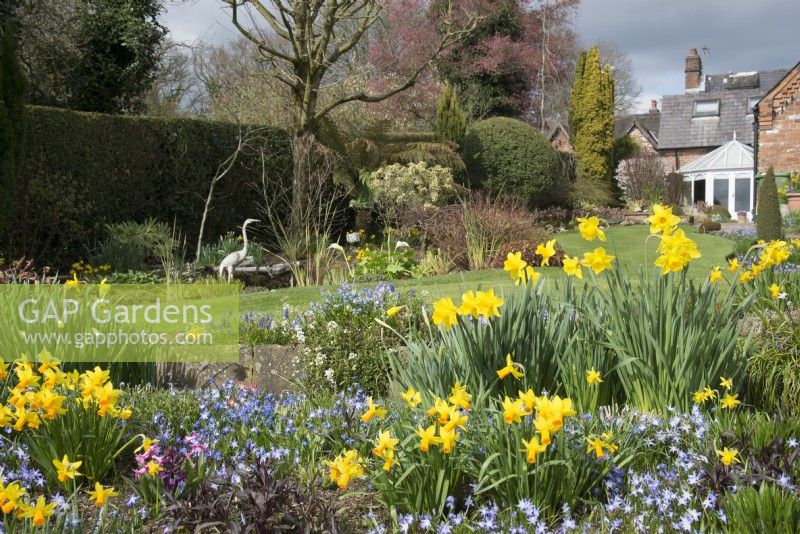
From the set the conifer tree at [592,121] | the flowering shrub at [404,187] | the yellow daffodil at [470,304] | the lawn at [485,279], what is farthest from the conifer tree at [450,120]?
the yellow daffodil at [470,304]

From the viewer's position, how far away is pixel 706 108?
35.1 meters

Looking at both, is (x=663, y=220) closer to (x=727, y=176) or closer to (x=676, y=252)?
(x=676, y=252)

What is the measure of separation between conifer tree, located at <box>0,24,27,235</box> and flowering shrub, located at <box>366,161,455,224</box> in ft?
20.0

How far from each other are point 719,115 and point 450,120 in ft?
71.1

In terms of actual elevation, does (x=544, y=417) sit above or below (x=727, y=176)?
below

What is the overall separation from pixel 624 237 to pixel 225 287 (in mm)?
9427

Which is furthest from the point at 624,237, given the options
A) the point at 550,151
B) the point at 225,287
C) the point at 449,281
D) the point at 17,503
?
the point at 17,503

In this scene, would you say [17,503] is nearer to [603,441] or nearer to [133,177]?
[603,441]

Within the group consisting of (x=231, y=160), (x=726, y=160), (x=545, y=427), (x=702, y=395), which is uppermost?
(x=726, y=160)

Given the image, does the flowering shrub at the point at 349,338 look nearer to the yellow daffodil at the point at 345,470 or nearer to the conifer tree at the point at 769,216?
the yellow daffodil at the point at 345,470

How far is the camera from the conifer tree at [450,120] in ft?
59.1

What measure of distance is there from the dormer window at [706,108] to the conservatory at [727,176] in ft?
12.1

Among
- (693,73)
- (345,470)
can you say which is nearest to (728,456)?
(345,470)

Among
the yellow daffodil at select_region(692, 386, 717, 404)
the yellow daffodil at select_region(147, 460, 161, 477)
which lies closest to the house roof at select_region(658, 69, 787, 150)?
the yellow daffodil at select_region(692, 386, 717, 404)
